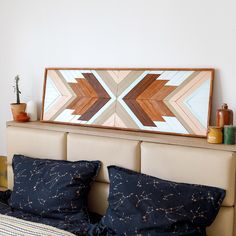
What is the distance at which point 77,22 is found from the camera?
2340mm

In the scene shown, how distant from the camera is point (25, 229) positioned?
1.78 metres

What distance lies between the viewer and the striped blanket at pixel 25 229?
1.73 metres

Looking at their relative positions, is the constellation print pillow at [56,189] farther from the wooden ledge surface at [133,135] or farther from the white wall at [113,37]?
the white wall at [113,37]

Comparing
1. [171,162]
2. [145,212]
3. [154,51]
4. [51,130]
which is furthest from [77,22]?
[145,212]

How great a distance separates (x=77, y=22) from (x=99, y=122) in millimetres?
715

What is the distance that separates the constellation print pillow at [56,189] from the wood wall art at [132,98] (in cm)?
34

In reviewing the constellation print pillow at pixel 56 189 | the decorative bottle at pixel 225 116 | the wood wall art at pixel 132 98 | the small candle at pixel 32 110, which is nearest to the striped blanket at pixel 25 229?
the constellation print pillow at pixel 56 189

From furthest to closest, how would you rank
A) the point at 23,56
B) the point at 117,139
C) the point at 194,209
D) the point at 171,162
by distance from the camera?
the point at 23,56 < the point at 117,139 < the point at 171,162 < the point at 194,209

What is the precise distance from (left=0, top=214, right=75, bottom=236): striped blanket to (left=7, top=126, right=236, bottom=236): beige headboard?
0.42 metres

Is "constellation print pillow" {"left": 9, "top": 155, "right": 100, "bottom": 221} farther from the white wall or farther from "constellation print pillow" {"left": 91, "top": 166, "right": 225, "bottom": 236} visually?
the white wall

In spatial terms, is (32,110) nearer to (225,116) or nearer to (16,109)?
(16,109)

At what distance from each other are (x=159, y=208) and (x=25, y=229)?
710 millimetres

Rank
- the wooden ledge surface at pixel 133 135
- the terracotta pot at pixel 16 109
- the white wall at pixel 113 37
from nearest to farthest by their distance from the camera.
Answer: the wooden ledge surface at pixel 133 135 < the white wall at pixel 113 37 < the terracotta pot at pixel 16 109

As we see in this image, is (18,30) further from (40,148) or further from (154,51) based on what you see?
(154,51)
